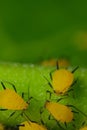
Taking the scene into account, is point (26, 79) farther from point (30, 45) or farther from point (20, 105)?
point (30, 45)

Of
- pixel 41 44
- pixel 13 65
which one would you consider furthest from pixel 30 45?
pixel 13 65

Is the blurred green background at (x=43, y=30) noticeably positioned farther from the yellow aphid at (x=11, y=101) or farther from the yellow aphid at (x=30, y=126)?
the yellow aphid at (x=30, y=126)

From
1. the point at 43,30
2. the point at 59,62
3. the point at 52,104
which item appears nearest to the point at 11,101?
the point at 52,104

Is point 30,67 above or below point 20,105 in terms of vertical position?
above

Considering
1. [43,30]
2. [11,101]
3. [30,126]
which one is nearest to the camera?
[30,126]

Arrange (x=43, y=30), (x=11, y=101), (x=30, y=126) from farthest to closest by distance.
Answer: (x=43, y=30), (x=11, y=101), (x=30, y=126)

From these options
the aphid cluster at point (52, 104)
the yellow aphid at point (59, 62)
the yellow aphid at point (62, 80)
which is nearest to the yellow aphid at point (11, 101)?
the aphid cluster at point (52, 104)

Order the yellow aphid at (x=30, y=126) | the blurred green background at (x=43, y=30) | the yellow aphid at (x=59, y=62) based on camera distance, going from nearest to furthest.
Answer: the yellow aphid at (x=30, y=126)
the yellow aphid at (x=59, y=62)
the blurred green background at (x=43, y=30)

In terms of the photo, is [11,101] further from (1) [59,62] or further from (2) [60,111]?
(1) [59,62]
